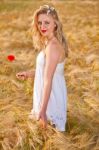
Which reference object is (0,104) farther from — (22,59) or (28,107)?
(22,59)

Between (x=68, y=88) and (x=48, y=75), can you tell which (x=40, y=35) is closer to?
(x=48, y=75)

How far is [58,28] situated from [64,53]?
0.71 feet

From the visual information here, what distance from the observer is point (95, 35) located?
833 centimetres

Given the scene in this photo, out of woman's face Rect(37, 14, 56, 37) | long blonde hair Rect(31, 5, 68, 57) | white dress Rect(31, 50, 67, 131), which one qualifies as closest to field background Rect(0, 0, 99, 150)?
white dress Rect(31, 50, 67, 131)

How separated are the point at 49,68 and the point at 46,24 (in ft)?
1.23

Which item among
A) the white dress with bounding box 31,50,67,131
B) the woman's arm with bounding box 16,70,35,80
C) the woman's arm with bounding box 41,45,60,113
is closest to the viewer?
the woman's arm with bounding box 41,45,60,113

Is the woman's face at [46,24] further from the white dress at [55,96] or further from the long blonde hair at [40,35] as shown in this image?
the white dress at [55,96]

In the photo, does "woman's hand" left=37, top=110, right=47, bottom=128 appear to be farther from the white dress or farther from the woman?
the white dress

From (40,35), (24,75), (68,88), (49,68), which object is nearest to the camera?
(49,68)

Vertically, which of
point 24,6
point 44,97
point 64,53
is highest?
point 64,53

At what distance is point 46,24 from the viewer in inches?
169

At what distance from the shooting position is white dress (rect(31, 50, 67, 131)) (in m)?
4.39

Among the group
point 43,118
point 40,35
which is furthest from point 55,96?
point 40,35

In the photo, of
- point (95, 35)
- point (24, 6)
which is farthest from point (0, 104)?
point (24, 6)
